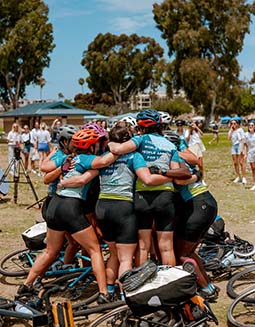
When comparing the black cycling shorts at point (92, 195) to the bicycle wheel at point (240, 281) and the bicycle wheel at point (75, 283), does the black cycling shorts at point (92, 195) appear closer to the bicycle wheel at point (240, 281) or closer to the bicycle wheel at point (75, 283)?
the bicycle wheel at point (75, 283)

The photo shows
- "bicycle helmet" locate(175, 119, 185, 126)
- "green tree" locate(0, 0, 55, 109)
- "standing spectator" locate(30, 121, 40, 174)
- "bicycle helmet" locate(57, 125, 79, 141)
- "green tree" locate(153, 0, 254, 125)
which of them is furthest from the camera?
"green tree" locate(153, 0, 254, 125)

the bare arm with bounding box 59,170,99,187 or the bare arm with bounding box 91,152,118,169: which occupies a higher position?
the bare arm with bounding box 91,152,118,169

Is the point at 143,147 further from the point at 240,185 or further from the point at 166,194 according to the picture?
the point at 240,185

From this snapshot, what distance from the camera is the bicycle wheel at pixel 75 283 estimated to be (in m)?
5.33

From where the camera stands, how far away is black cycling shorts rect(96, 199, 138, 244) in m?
4.84

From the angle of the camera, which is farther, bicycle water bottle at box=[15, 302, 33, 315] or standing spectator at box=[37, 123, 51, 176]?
standing spectator at box=[37, 123, 51, 176]

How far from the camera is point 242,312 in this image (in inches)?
190

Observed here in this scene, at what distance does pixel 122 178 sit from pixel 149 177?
0.27m

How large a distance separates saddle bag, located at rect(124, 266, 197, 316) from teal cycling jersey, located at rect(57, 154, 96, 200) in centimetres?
134

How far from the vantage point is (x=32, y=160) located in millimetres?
18016

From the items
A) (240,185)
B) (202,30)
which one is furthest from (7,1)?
→ (240,185)

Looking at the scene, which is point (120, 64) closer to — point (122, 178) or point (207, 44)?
point (207, 44)

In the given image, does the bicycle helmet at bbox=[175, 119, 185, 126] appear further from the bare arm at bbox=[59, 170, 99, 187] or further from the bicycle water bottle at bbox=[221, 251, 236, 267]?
the bare arm at bbox=[59, 170, 99, 187]

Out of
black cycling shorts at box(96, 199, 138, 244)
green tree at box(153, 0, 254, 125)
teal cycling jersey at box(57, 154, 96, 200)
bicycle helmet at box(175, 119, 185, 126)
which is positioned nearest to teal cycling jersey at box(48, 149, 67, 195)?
teal cycling jersey at box(57, 154, 96, 200)
